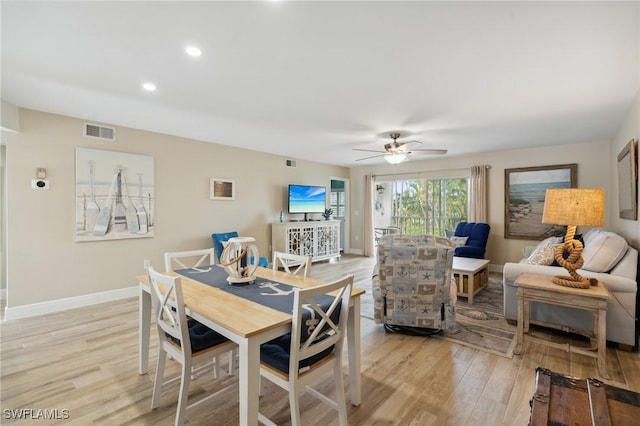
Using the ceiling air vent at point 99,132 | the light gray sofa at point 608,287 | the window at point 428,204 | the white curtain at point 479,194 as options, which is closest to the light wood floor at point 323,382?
the light gray sofa at point 608,287

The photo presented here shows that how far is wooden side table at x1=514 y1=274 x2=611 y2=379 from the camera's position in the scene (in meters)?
2.27

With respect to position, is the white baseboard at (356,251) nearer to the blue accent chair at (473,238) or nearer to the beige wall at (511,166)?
the beige wall at (511,166)

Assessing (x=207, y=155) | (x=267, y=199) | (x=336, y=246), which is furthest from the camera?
(x=336, y=246)

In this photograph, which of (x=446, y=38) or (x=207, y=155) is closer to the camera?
(x=446, y=38)

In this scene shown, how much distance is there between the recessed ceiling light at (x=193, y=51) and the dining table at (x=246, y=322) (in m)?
1.69

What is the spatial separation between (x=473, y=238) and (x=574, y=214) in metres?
3.26

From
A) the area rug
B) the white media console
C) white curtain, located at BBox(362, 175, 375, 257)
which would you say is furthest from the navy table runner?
white curtain, located at BBox(362, 175, 375, 257)

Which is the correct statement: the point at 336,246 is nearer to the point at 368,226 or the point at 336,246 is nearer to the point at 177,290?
the point at 368,226

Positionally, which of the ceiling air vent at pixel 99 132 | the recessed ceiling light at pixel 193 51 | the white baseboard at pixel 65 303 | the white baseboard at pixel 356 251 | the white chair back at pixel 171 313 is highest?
the recessed ceiling light at pixel 193 51

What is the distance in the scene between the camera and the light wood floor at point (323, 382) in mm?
1844

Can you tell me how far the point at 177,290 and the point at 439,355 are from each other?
2.26 metres

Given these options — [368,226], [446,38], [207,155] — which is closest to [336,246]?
[368,226]

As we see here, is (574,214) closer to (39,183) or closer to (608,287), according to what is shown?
(608,287)

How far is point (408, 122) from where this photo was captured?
3.79 m
